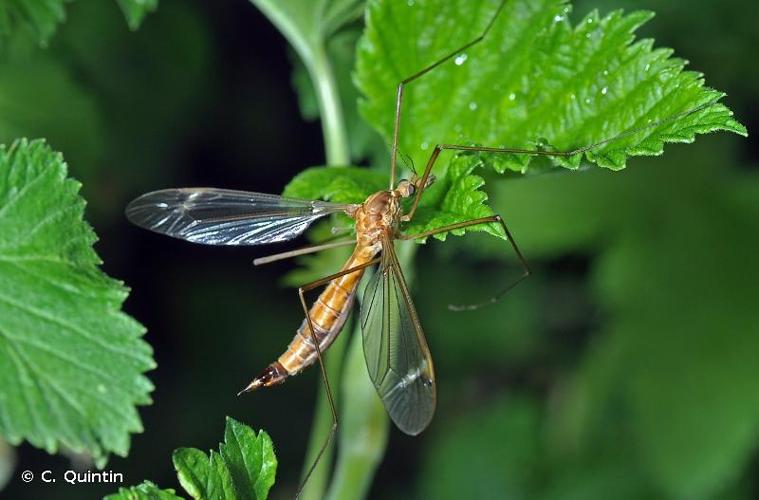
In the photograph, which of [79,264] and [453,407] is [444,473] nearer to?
[453,407]

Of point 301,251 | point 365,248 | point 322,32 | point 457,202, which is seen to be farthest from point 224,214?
point 457,202

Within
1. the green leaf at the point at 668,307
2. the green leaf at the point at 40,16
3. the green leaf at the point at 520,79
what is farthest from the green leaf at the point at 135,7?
the green leaf at the point at 668,307

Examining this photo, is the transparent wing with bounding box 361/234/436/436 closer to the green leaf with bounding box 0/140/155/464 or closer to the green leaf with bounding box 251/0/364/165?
the green leaf with bounding box 251/0/364/165

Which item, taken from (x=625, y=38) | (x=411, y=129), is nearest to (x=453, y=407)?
(x=411, y=129)

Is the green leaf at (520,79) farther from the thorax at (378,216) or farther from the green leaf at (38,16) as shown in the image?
the green leaf at (38,16)

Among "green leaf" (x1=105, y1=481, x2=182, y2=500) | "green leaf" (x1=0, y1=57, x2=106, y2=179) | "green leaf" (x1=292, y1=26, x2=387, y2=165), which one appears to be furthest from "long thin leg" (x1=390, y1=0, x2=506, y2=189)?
"green leaf" (x1=0, y1=57, x2=106, y2=179)

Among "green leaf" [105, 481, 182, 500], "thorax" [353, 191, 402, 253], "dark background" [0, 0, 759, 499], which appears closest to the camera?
"green leaf" [105, 481, 182, 500]

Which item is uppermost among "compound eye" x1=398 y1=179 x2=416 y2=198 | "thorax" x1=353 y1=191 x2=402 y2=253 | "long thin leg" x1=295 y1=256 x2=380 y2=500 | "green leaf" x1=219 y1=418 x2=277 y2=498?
"compound eye" x1=398 y1=179 x2=416 y2=198
